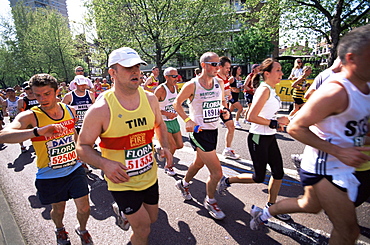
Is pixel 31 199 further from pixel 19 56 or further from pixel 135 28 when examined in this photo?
pixel 19 56

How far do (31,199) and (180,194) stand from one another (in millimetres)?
2777

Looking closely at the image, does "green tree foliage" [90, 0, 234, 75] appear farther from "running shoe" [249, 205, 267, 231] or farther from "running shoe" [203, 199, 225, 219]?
"running shoe" [249, 205, 267, 231]

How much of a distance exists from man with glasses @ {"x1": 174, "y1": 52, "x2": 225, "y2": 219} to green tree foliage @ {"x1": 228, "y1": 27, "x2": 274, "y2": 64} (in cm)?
3079

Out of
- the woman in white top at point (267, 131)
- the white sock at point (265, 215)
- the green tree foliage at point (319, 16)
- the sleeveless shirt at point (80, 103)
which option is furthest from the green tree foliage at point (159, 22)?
the white sock at point (265, 215)

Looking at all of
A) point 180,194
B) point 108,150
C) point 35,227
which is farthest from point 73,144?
point 180,194

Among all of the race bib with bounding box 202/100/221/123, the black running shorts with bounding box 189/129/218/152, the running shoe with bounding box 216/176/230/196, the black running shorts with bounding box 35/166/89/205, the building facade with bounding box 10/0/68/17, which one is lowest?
the running shoe with bounding box 216/176/230/196

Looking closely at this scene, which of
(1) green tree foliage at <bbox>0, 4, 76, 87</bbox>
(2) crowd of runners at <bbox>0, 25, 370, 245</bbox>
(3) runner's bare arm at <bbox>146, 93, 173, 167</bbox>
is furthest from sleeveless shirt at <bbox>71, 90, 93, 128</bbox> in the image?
(1) green tree foliage at <bbox>0, 4, 76, 87</bbox>

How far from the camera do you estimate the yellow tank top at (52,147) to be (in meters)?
2.73

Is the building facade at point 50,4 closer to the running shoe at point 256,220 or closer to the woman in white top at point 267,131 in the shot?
the woman in white top at point 267,131

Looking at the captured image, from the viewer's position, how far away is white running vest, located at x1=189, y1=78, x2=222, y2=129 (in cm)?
346

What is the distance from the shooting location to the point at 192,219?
3.26 meters

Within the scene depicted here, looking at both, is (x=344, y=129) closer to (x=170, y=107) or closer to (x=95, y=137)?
(x=95, y=137)

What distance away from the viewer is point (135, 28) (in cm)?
2161

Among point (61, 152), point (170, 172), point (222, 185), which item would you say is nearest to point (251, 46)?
point (170, 172)
